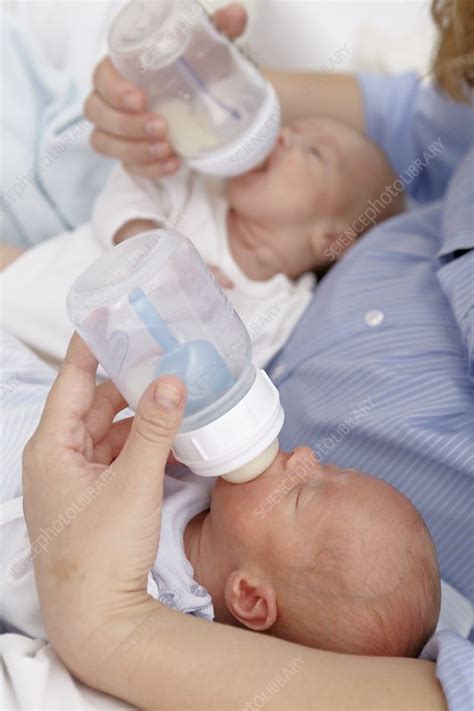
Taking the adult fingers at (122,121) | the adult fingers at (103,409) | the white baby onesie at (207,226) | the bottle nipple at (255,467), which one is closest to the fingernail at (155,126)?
the adult fingers at (122,121)

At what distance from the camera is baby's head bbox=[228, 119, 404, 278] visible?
154cm

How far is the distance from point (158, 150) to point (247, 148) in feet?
0.46

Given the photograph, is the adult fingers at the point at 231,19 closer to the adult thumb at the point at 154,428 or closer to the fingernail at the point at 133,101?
the fingernail at the point at 133,101

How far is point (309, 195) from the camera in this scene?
156cm

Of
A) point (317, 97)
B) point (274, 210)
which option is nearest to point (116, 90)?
point (274, 210)

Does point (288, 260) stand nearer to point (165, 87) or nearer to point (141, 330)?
point (165, 87)

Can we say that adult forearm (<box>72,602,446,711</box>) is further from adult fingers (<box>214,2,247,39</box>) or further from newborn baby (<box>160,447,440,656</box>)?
adult fingers (<box>214,2,247,39</box>)

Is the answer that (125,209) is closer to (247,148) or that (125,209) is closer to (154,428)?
(247,148)

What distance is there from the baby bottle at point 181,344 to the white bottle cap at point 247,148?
616 millimetres

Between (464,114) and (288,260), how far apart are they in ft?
1.29

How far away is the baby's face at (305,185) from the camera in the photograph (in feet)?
5.02

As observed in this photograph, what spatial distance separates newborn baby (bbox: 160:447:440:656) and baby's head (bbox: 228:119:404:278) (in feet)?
2.29

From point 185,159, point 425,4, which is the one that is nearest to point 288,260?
point 185,159

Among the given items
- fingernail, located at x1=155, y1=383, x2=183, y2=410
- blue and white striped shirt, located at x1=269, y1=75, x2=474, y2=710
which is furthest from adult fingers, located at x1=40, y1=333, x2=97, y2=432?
blue and white striped shirt, located at x1=269, y1=75, x2=474, y2=710
